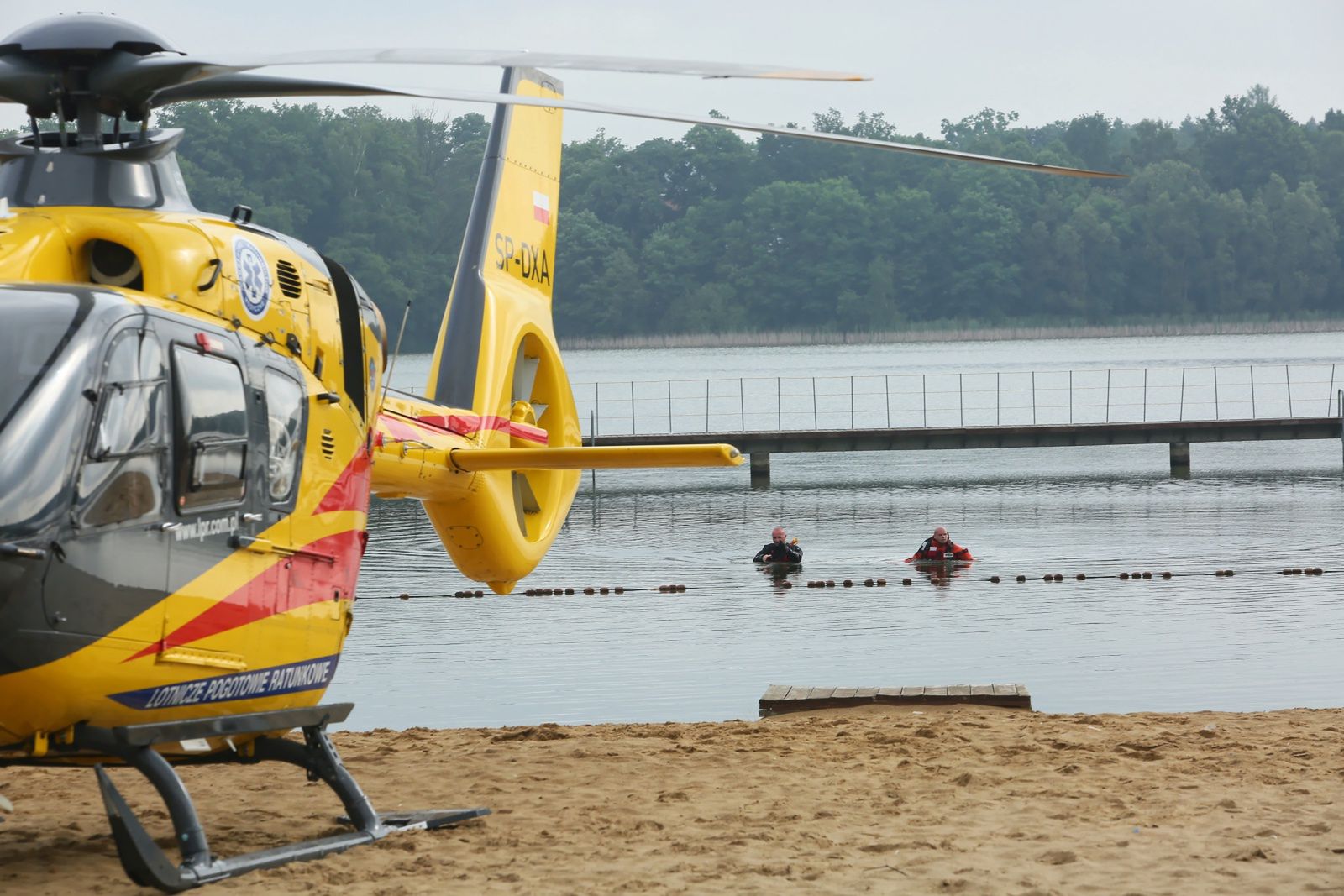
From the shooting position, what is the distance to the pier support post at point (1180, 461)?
42.8 metres

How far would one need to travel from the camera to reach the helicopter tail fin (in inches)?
441

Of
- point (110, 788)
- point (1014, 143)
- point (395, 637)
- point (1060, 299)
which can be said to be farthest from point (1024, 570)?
point (1014, 143)

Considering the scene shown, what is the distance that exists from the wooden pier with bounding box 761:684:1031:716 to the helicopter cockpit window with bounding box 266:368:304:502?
234 inches

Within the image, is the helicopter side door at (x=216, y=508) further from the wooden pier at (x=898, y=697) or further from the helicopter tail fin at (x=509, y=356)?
the wooden pier at (x=898, y=697)

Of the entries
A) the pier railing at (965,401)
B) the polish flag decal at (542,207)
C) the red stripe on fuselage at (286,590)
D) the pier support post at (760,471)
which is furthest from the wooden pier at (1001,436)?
the red stripe on fuselage at (286,590)

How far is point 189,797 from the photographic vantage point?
7.73 m

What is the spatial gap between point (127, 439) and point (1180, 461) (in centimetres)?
3911

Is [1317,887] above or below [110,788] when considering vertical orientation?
below

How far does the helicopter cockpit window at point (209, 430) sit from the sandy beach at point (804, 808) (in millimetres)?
1768

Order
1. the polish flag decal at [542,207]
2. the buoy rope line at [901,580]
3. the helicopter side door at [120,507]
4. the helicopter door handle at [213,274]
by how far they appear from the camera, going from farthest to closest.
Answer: the buoy rope line at [901,580] → the polish flag decal at [542,207] → the helicopter door handle at [213,274] → the helicopter side door at [120,507]

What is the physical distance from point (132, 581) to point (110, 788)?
92 cm

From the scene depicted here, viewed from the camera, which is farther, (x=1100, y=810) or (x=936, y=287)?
(x=936, y=287)

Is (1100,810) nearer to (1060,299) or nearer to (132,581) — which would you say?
(132,581)

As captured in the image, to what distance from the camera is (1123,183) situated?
4624 inches
